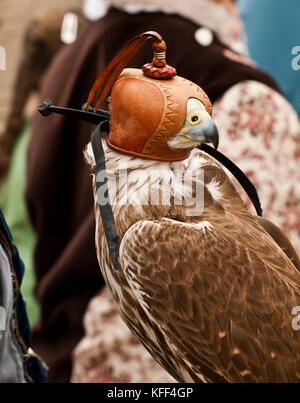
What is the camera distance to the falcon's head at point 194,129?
1.07 feet

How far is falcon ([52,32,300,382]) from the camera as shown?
35cm

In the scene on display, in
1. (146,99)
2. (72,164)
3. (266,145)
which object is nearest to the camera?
(146,99)

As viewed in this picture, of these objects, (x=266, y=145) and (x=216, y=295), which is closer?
(x=216, y=295)

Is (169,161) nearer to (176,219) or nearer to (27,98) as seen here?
(176,219)

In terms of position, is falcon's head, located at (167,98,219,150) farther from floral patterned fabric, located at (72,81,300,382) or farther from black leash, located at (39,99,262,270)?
floral patterned fabric, located at (72,81,300,382)

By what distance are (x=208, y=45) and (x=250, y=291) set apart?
238 mm

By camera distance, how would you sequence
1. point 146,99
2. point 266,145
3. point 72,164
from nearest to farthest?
1. point 146,99
2. point 266,145
3. point 72,164

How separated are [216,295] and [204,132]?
108 millimetres

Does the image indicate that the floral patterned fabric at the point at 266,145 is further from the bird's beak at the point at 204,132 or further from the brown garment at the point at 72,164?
the bird's beak at the point at 204,132

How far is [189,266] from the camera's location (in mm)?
366

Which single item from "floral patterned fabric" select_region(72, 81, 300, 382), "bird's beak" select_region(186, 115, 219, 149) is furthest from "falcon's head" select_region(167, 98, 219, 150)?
"floral patterned fabric" select_region(72, 81, 300, 382)

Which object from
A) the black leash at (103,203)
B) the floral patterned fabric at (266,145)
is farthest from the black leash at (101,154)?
the floral patterned fabric at (266,145)

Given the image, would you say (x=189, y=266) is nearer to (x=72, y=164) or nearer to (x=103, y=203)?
(x=103, y=203)

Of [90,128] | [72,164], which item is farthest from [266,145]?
[72,164]
